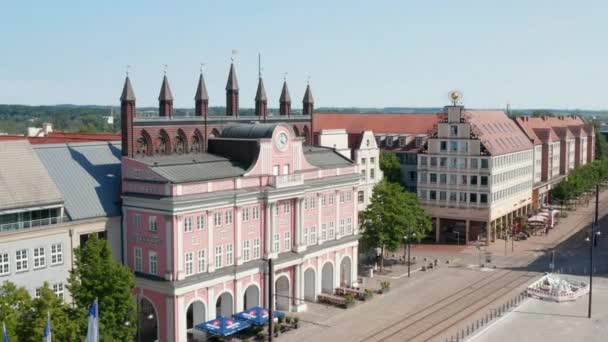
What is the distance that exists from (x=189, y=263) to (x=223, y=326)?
6.03 m

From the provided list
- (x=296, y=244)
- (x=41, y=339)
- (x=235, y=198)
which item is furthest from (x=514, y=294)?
(x=41, y=339)

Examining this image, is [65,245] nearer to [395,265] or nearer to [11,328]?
[11,328]

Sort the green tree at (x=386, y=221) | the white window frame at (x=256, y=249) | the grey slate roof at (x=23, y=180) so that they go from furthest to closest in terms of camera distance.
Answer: the green tree at (x=386, y=221), the white window frame at (x=256, y=249), the grey slate roof at (x=23, y=180)

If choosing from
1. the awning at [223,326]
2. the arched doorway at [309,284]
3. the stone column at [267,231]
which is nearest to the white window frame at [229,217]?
the stone column at [267,231]

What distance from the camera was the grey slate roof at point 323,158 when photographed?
255 feet

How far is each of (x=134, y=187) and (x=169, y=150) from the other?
30.5ft

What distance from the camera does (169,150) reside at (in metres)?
70.8

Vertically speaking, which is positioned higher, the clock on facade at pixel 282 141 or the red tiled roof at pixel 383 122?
the red tiled roof at pixel 383 122

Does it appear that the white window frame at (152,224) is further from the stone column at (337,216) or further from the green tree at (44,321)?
the stone column at (337,216)

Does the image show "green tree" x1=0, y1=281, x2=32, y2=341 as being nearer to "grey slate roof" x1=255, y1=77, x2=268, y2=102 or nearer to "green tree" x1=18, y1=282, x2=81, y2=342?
"green tree" x1=18, y1=282, x2=81, y2=342

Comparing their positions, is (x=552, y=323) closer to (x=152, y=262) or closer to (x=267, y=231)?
Result: (x=267, y=231)

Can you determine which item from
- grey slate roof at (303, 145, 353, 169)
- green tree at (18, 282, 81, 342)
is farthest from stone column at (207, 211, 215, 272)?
grey slate roof at (303, 145, 353, 169)

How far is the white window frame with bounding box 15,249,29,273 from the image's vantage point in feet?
180

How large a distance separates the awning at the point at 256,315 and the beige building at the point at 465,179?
167 ft
